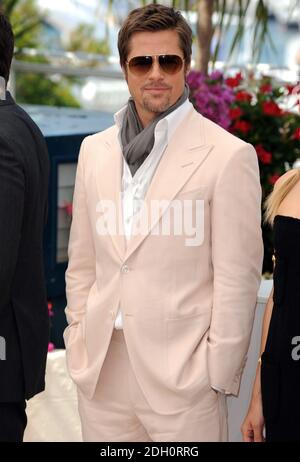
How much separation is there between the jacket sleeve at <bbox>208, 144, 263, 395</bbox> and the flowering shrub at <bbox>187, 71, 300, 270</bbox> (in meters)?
2.32

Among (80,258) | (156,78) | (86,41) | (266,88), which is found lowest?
(80,258)

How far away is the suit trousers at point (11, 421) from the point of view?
2.93m

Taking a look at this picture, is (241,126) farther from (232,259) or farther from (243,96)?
(232,259)

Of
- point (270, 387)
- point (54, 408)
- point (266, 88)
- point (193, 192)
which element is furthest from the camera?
point (266, 88)

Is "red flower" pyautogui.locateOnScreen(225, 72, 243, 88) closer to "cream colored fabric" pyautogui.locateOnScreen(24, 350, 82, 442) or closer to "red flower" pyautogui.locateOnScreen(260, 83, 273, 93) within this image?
"red flower" pyautogui.locateOnScreen(260, 83, 273, 93)

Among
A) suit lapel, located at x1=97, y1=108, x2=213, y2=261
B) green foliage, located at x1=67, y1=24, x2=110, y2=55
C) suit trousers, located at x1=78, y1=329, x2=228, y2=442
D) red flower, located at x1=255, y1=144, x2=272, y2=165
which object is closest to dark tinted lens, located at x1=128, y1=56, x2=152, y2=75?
suit lapel, located at x1=97, y1=108, x2=213, y2=261

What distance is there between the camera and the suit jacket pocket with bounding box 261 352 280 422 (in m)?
2.89

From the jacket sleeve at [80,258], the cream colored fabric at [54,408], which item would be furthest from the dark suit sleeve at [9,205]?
the cream colored fabric at [54,408]

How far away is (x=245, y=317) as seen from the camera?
304 cm

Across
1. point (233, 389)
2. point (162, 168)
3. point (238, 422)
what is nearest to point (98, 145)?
point (162, 168)

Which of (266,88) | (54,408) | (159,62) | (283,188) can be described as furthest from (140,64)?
(266,88)

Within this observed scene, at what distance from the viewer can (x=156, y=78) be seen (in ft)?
10.0

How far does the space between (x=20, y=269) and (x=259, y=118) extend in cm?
286

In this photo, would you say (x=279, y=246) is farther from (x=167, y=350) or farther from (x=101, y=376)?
(x=101, y=376)
